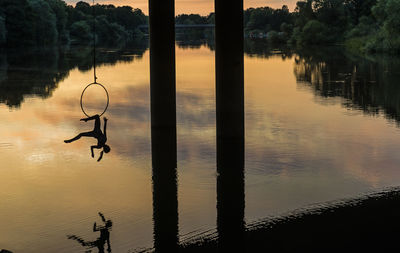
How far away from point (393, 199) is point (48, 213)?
34.8 feet

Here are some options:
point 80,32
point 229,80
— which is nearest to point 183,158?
point 229,80

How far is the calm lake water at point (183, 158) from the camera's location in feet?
66.3

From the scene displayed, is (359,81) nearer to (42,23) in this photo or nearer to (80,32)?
(42,23)

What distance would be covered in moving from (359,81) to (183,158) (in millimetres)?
36871

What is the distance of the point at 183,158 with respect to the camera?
28797mm

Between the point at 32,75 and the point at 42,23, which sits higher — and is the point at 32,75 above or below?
below

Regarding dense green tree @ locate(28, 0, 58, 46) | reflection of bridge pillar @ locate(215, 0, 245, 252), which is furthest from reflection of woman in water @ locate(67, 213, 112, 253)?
dense green tree @ locate(28, 0, 58, 46)

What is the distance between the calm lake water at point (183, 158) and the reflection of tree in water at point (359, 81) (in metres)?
0.30

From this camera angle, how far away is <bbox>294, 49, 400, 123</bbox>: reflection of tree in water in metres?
46.6

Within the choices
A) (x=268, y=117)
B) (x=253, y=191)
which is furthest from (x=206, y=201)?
(x=268, y=117)

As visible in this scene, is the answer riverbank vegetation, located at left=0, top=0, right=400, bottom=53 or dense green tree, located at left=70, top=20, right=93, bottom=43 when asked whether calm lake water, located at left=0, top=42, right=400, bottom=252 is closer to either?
riverbank vegetation, located at left=0, top=0, right=400, bottom=53

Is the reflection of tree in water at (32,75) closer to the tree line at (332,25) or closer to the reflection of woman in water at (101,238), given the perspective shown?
the reflection of woman in water at (101,238)

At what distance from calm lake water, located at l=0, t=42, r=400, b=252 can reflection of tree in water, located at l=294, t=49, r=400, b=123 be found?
0.98 feet

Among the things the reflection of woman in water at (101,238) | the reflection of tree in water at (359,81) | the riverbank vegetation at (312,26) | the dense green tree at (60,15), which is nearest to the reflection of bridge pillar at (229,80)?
the reflection of woman in water at (101,238)
